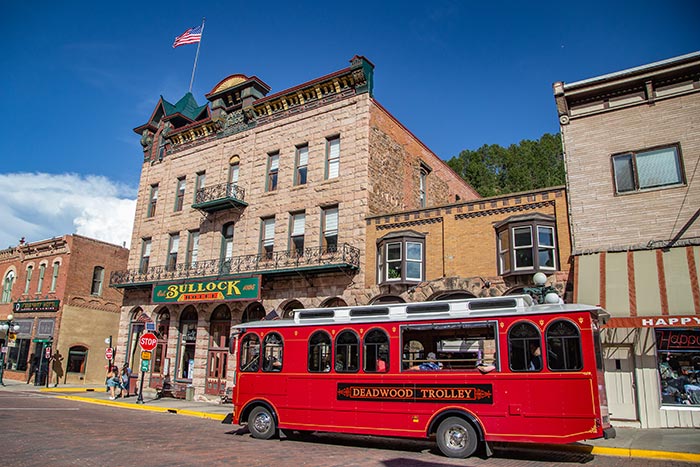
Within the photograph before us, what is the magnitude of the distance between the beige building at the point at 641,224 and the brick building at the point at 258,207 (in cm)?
864

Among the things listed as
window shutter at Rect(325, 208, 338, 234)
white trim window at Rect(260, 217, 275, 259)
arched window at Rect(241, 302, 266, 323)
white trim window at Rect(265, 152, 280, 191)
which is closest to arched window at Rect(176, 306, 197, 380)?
arched window at Rect(241, 302, 266, 323)

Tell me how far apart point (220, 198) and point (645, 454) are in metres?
20.3

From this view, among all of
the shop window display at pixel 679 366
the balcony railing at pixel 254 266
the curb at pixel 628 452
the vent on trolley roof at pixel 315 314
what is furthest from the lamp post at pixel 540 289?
the balcony railing at pixel 254 266

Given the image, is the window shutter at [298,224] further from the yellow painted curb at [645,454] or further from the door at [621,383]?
the yellow painted curb at [645,454]

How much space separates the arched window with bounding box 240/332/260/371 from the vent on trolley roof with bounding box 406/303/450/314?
4473mm

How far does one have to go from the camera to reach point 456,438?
11.0 meters

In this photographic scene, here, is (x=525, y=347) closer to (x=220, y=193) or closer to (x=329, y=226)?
(x=329, y=226)

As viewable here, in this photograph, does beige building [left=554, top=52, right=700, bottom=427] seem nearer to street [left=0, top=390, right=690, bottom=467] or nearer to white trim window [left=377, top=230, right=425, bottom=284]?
street [left=0, top=390, right=690, bottom=467]

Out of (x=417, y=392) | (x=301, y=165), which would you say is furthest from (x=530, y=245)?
(x=301, y=165)

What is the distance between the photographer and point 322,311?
13.3 m

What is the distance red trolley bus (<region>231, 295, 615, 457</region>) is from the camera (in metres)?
10.3

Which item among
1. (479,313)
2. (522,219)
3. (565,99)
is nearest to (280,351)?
(479,313)

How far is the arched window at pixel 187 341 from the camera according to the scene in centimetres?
2670

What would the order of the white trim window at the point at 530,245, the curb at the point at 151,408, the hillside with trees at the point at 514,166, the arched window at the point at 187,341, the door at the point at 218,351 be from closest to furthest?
the white trim window at the point at 530,245 → the curb at the point at 151,408 → the door at the point at 218,351 → the arched window at the point at 187,341 → the hillside with trees at the point at 514,166
